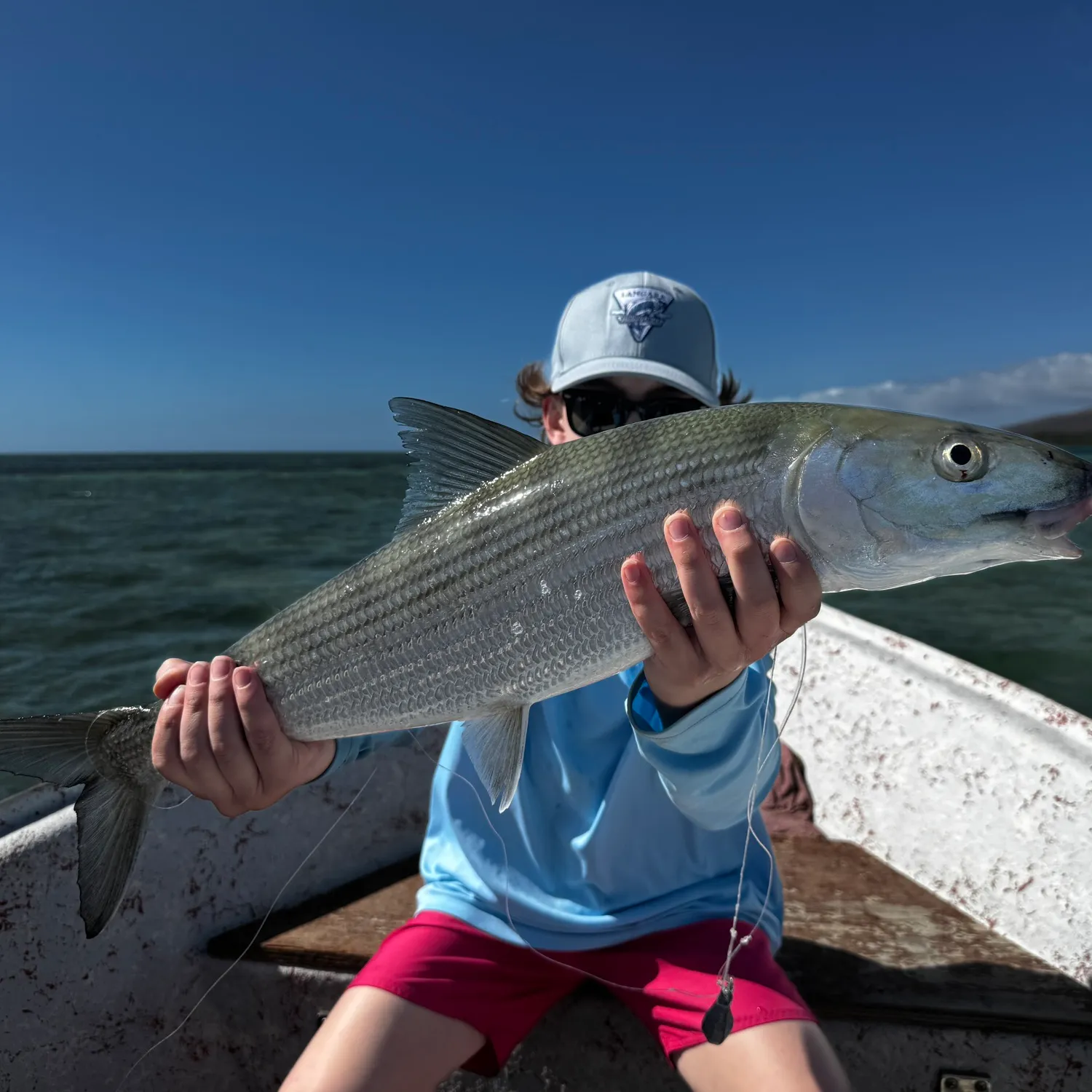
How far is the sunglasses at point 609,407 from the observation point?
11.5 ft

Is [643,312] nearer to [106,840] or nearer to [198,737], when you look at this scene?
[198,737]

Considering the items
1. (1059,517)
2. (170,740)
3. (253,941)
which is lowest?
(253,941)

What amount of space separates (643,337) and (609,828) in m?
2.06

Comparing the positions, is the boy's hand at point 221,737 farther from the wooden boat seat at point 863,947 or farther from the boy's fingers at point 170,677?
the wooden boat seat at point 863,947

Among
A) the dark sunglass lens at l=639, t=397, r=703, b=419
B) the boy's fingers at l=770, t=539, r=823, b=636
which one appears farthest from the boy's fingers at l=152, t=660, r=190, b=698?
the dark sunglass lens at l=639, t=397, r=703, b=419

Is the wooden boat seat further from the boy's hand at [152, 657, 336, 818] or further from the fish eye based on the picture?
the fish eye

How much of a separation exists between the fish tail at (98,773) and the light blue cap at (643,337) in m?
2.23

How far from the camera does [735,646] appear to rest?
2.12 m

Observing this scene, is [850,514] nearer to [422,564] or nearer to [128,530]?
[422,564]

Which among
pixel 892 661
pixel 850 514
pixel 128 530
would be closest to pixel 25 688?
pixel 892 661

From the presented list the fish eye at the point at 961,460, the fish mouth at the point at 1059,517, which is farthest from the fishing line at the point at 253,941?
the fish mouth at the point at 1059,517

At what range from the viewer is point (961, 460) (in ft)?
6.19

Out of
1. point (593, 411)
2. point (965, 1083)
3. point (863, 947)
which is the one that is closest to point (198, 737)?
point (593, 411)

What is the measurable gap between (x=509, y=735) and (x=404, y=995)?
0.92 m
